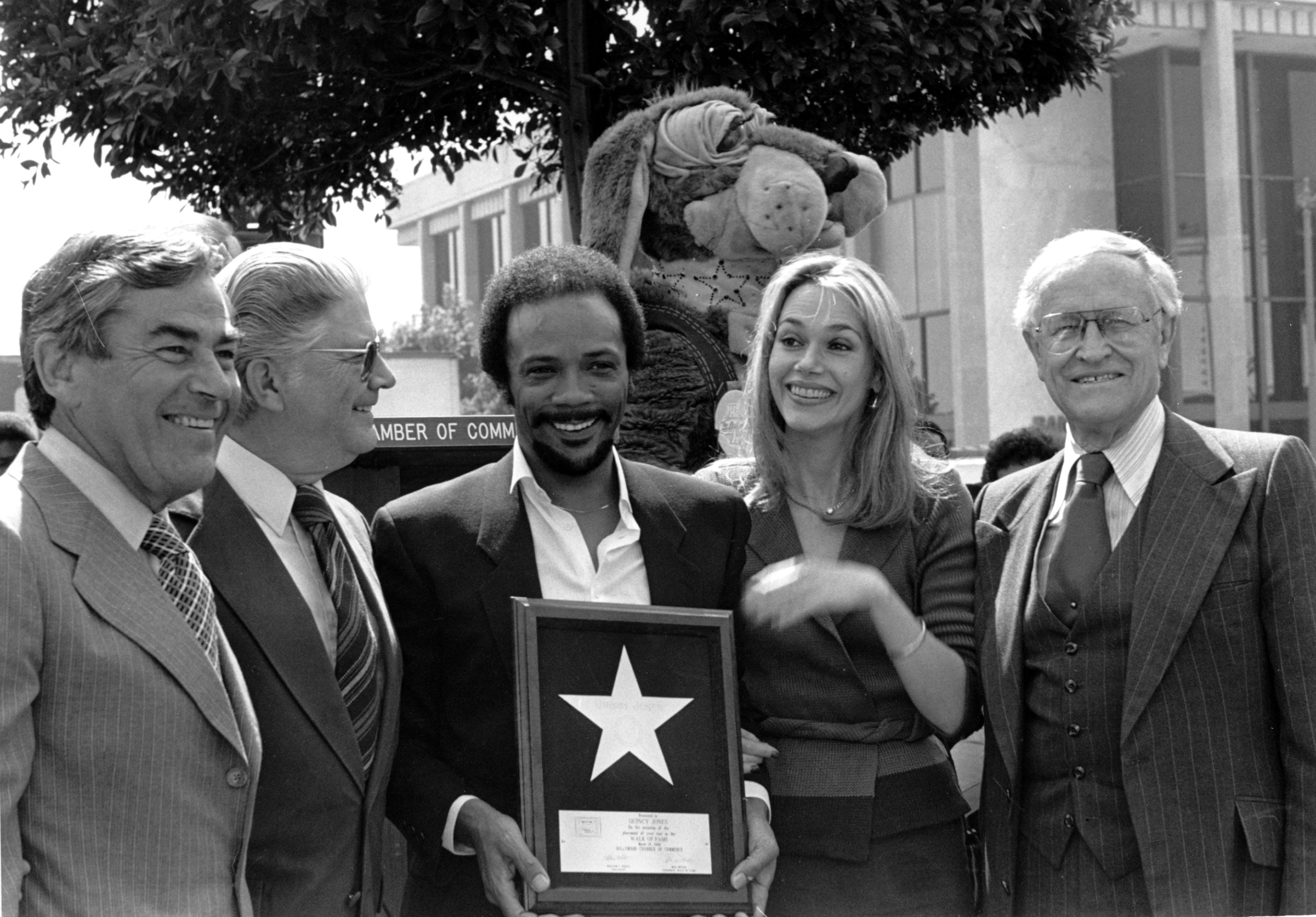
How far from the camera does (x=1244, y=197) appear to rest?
2378 centimetres

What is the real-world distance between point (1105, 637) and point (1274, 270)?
23036mm

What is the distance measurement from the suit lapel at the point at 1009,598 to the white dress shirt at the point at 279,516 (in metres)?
1.31

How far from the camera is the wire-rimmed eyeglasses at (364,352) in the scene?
2.74 m

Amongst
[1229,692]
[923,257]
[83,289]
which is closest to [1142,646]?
[1229,692]

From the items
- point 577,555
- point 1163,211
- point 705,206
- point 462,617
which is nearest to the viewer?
point 462,617

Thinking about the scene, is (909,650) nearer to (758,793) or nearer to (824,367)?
(758,793)

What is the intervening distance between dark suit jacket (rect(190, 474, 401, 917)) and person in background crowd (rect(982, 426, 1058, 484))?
4.63 m

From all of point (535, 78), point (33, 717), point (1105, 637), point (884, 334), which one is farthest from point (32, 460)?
point (535, 78)

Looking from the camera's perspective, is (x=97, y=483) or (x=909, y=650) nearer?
(x=97, y=483)

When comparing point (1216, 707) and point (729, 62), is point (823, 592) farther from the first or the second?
point (729, 62)

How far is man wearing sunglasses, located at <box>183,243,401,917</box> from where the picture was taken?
2.53 m

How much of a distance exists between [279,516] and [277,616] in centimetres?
23

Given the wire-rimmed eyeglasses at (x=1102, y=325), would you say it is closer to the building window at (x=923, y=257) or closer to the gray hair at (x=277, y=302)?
the gray hair at (x=277, y=302)

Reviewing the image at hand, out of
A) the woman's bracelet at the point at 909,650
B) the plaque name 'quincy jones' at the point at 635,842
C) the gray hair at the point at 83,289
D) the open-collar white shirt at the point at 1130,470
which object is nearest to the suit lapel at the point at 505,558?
the plaque name 'quincy jones' at the point at 635,842
